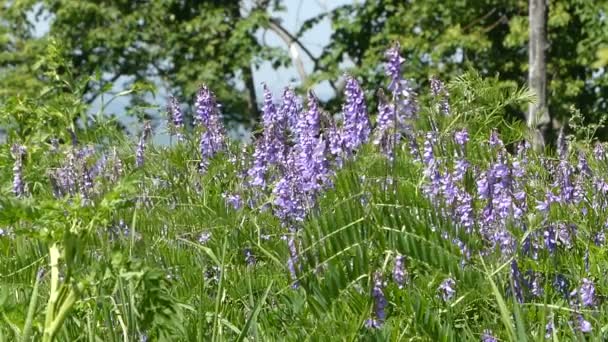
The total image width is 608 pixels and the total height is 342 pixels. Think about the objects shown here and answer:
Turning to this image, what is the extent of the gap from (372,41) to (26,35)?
475 inches

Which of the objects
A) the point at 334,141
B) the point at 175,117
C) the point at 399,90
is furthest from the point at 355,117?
the point at 175,117

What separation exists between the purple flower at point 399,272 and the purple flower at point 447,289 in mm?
127

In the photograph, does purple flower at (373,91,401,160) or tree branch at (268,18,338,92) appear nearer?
purple flower at (373,91,401,160)

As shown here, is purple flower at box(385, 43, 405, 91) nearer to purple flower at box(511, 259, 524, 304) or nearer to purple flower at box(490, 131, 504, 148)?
purple flower at box(490, 131, 504, 148)

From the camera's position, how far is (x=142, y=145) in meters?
4.57

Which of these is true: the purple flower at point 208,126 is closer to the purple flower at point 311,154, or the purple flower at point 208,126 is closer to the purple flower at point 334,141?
the purple flower at point 311,154

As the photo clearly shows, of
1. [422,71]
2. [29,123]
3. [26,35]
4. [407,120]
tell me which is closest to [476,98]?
[407,120]

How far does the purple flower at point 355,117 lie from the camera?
A: 12.0 feet

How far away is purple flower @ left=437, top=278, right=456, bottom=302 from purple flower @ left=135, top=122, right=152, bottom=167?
1672mm

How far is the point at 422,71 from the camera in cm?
2206

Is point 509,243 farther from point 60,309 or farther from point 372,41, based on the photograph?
point 372,41

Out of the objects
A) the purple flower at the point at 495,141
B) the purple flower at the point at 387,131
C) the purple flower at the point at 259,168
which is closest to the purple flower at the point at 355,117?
the purple flower at the point at 387,131

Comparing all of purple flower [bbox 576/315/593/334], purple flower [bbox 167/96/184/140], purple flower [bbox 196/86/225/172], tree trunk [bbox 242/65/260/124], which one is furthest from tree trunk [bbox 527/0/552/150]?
tree trunk [bbox 242/65/260/124]

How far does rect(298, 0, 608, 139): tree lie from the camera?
800 inches
